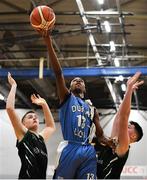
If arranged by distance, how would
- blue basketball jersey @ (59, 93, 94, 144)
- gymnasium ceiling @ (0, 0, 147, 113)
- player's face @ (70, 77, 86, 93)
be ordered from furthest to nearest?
gymnasium ceiling @ (0, 0, 147, 113), player's face @ (70, 77, 86, 93), blue basketball jersey @ (59, 93, 94, 144)

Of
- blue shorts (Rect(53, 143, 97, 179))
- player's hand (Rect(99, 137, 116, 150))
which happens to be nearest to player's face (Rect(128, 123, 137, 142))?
player's hand (Rect(99, 137, 116, 150))

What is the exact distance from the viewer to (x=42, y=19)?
15.0 ft

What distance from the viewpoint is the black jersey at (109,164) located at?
4.24 metres

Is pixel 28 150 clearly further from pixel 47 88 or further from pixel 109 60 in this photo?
pixel 47 88

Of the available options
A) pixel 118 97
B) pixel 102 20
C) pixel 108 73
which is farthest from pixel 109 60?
pixel 118 97

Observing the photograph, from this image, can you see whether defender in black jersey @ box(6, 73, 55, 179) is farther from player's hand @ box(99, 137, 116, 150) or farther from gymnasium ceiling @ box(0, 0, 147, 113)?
gymnasium ceiling @ box(0, 0, 147, 113)

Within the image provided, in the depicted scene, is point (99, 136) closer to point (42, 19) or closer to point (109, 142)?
point (109, 142)

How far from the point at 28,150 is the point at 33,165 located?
163 mm

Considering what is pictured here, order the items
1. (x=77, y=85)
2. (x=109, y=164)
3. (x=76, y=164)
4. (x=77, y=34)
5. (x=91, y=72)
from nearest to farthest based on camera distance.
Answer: (x=76, y=164), (x=109, y=164), (x=77, y=85), (x=77, y=34), (x=91, y=72)

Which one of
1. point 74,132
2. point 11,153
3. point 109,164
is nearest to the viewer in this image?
point 74,132

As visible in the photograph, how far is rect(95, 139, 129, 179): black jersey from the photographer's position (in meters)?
4.24

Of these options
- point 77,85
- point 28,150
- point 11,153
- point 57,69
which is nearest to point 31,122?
point 28,150

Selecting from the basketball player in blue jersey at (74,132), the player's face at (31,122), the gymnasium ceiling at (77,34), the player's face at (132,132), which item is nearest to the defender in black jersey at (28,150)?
the player's face at (31,122)

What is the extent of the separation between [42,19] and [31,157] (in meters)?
1.47
